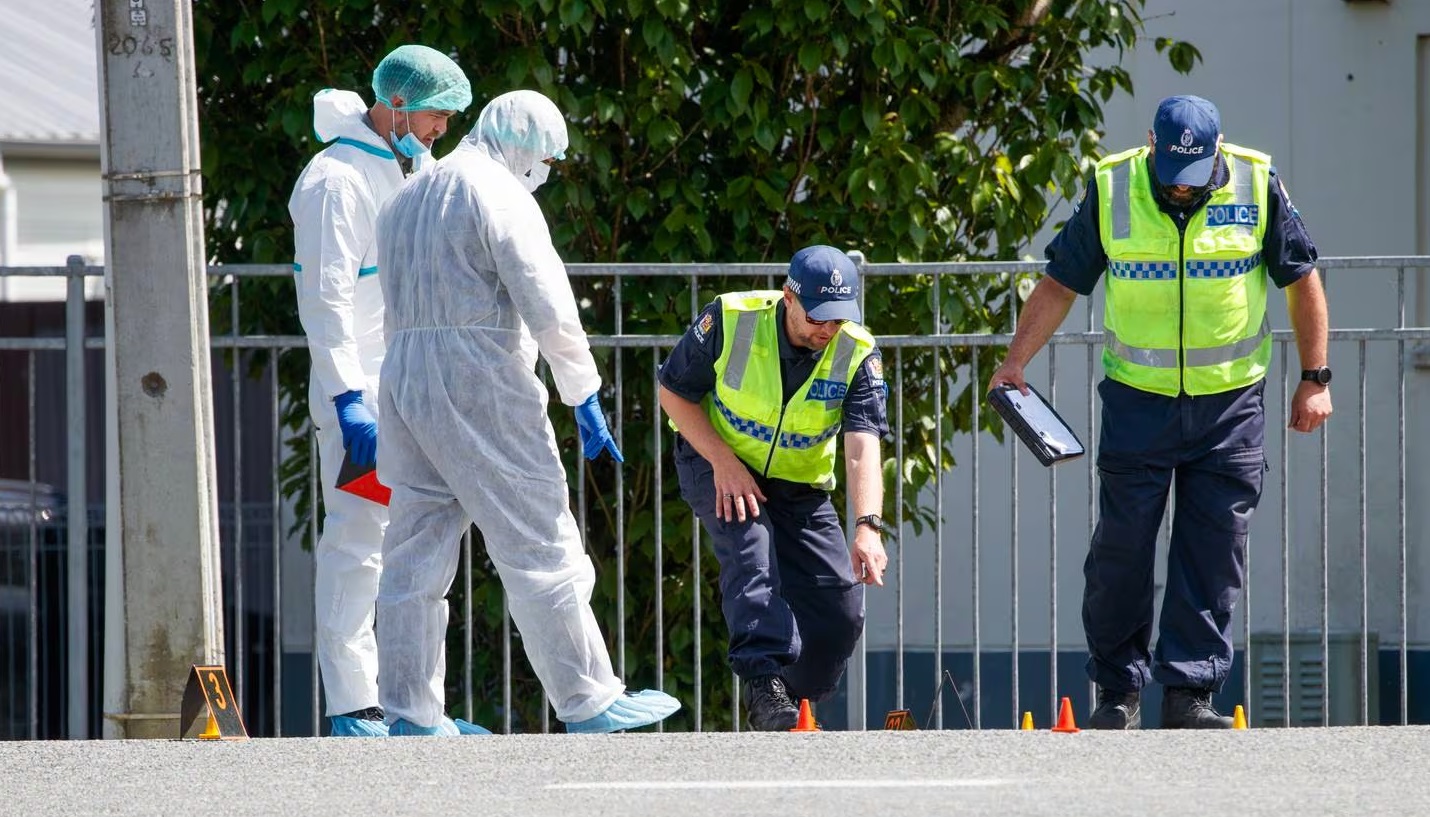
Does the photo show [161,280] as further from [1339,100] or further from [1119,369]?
[1339,100]

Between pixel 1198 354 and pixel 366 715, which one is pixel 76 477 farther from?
pixel 1198 354

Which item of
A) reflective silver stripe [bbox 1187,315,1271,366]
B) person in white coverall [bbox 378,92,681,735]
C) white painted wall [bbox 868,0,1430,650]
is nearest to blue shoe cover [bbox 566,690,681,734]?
person in white coverall [bbox 378,92,681,735]

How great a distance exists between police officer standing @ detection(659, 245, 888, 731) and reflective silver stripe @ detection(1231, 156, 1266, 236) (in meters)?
1.01

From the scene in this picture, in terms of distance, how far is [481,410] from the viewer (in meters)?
5.43

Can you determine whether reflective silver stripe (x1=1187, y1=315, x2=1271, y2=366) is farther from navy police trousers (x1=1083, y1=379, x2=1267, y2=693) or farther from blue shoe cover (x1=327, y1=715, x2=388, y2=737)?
blue shoe cover (x1=327, y1=715, x2=388, y2=737)

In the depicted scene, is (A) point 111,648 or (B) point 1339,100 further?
(B) point 1339,100

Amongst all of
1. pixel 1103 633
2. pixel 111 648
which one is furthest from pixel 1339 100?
pixel 111 648

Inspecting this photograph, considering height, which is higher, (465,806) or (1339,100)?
(1339,100)

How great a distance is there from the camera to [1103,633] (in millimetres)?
5836

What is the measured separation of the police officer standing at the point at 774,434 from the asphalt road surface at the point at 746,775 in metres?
0.62

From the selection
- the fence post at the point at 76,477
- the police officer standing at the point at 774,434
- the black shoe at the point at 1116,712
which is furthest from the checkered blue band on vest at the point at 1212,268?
the fence post at the point at 76,477

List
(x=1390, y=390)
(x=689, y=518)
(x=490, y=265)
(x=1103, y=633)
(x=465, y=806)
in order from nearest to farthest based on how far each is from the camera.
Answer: (x=465, y=806)
(x=490, y=265)
(x=1103, y=633)
(x=689, y=518)
(x=1390, y=390)

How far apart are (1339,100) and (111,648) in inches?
243

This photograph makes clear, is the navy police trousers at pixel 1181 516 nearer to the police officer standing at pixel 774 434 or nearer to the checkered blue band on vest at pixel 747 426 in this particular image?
the police officer standing at pixel 774 434
